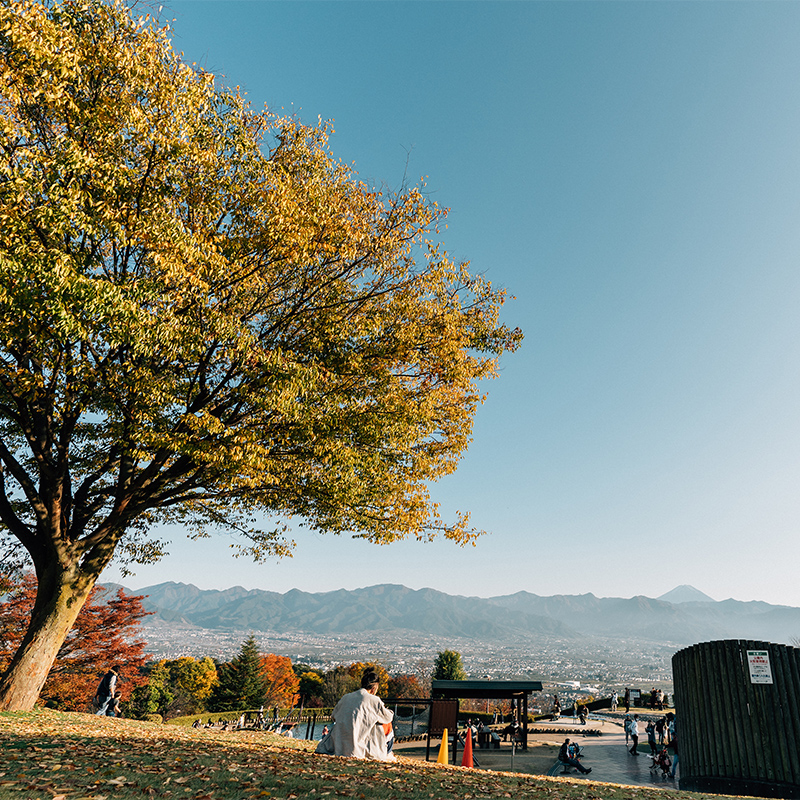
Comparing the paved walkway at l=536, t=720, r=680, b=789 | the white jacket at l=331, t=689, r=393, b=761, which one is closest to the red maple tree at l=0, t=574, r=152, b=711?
the paved walkway at l=536, t=720, r=680, b=789

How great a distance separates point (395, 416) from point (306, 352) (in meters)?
2.30

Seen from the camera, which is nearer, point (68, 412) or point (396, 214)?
Result: point (68, 412)

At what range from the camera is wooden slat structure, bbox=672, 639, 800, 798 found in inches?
355

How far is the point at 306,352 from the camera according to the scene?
10.5 metres

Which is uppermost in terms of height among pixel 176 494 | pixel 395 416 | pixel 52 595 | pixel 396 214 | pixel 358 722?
pixel 396 214

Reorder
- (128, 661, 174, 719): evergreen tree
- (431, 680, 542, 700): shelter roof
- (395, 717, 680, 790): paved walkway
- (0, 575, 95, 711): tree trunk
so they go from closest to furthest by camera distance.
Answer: (0, 575, 95, 711): tree trunk
(395, 717, 680, 790): paved walkway
(431, 680, 542, 700): shelter roof
(128, 661, 174, 719): evergreen tree

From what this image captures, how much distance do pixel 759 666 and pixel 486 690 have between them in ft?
37.0

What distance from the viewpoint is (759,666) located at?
953 centimetres

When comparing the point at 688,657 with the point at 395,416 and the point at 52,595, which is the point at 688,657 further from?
the point at 52,595

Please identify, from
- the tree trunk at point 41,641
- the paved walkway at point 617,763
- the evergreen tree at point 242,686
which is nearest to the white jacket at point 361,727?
the tree trunk at point 41,641

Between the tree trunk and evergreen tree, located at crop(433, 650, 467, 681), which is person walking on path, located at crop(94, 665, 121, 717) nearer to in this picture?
the tree trunk

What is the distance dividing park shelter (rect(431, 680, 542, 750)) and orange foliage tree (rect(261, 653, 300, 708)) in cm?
5998

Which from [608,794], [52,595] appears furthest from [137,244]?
[608,794]

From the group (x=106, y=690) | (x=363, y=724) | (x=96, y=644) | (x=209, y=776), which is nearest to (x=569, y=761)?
(x=363, y=724)
